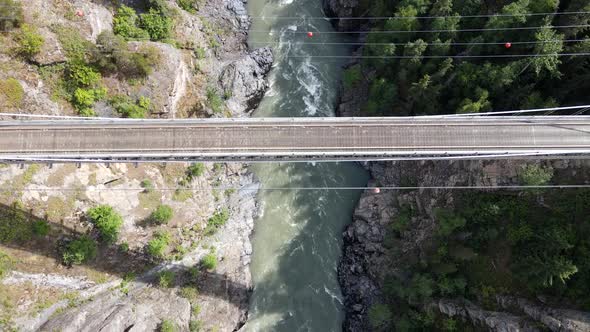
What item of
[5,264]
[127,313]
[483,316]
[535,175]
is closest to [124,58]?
[5,264]

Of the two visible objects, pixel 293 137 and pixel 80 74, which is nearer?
pixel 293 137

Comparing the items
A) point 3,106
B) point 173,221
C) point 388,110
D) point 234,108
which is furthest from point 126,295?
point 388,110

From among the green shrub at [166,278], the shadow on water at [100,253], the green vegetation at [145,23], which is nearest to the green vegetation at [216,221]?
the shadow on water at [100,253]

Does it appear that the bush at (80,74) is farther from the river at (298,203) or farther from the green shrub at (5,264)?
the river at (298,203)

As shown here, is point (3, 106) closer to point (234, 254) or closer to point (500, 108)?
point (234, 254)

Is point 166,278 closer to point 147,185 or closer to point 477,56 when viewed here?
point 147,185

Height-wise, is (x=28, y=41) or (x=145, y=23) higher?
(x=145, y=23)

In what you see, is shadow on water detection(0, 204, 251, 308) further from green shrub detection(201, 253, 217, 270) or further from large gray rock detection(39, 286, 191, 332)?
large gray rock detection(39, 286, 191, 332)
